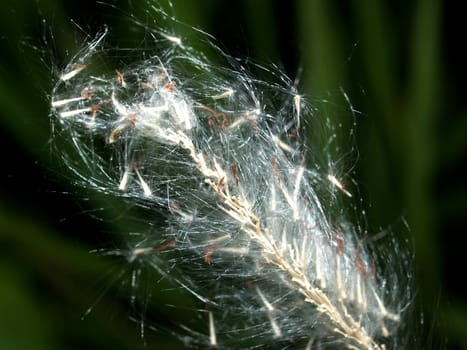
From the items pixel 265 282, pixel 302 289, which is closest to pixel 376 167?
pixel 265 282

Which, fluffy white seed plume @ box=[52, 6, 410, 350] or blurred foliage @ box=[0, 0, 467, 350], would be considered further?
blurred foliage @ box=[0, 0, 467, 350]

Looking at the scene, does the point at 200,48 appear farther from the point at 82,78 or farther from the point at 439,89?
the point at 439,89

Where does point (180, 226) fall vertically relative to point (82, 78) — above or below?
below

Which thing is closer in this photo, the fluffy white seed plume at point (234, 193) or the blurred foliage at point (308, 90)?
the fluffy white seed plume at point (234, 193)

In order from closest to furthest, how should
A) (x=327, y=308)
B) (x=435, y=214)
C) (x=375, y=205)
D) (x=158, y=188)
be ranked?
1. (x=327, y=308)
2. (x=158, y=188)
3. (x=375, y=205)
4. (x=435, y=214)

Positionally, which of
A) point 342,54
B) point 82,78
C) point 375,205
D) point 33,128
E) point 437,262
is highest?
point 82,78
